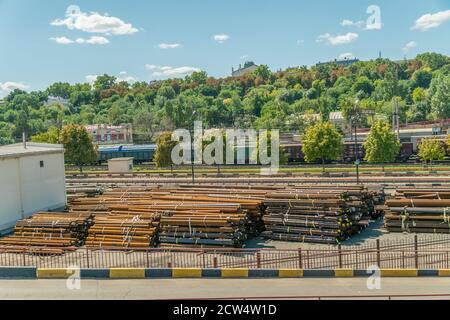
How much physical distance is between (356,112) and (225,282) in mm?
86732

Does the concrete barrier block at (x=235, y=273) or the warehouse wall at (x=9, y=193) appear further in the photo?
the warehouse wall at (x=9, y=193)

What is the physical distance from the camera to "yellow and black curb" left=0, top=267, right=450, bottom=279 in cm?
1530

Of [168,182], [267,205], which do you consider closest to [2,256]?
[267,205]

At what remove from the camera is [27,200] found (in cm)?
2555

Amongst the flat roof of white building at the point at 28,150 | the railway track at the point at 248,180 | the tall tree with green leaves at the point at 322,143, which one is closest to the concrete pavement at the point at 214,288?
the flat roof of white building at the point at 28,150

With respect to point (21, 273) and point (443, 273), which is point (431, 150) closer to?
point (443, 273)

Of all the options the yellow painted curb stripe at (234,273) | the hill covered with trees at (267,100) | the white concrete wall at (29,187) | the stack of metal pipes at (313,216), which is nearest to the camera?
the yellow painted curb stripe at (234,273)

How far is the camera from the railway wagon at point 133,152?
227 ft

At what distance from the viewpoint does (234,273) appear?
15.6 meters

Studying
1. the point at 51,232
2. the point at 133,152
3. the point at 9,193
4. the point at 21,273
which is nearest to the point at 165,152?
the point at 133,152

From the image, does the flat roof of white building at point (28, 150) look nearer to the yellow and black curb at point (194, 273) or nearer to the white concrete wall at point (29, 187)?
the white concrete wall at point (29, 187)

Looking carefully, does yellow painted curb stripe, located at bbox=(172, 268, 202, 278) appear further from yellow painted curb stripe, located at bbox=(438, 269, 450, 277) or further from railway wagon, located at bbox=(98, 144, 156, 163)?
railway wagon, located at bbox=(98, 144, 156, 163)

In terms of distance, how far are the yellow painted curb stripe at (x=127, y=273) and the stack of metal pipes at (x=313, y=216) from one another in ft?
24.0

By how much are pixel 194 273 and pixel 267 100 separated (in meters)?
138
